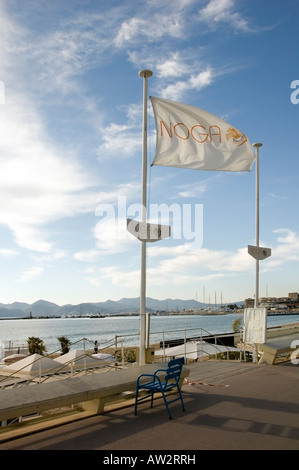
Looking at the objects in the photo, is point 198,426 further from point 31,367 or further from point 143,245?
point 31,367

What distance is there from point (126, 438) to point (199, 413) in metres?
1.67

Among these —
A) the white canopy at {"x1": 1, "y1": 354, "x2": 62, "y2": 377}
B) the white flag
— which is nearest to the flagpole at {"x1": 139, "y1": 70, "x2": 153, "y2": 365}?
the white flag

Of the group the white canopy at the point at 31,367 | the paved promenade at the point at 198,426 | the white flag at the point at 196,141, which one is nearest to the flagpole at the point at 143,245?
the white flag at the point at 196,141

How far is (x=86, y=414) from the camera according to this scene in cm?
621

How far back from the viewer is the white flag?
9.59 metres

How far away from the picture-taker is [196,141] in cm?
1005

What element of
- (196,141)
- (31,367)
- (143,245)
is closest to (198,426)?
(143,245)

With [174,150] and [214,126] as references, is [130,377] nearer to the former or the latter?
[174,150]

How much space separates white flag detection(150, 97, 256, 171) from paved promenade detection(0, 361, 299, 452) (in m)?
5.18

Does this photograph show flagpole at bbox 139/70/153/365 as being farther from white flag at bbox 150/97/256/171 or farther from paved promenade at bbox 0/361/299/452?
paved promenade at bbox 0/361/299/452

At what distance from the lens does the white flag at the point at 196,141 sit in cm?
959

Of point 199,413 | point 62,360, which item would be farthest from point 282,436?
point 62,360

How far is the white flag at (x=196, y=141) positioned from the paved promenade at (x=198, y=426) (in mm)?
5179
